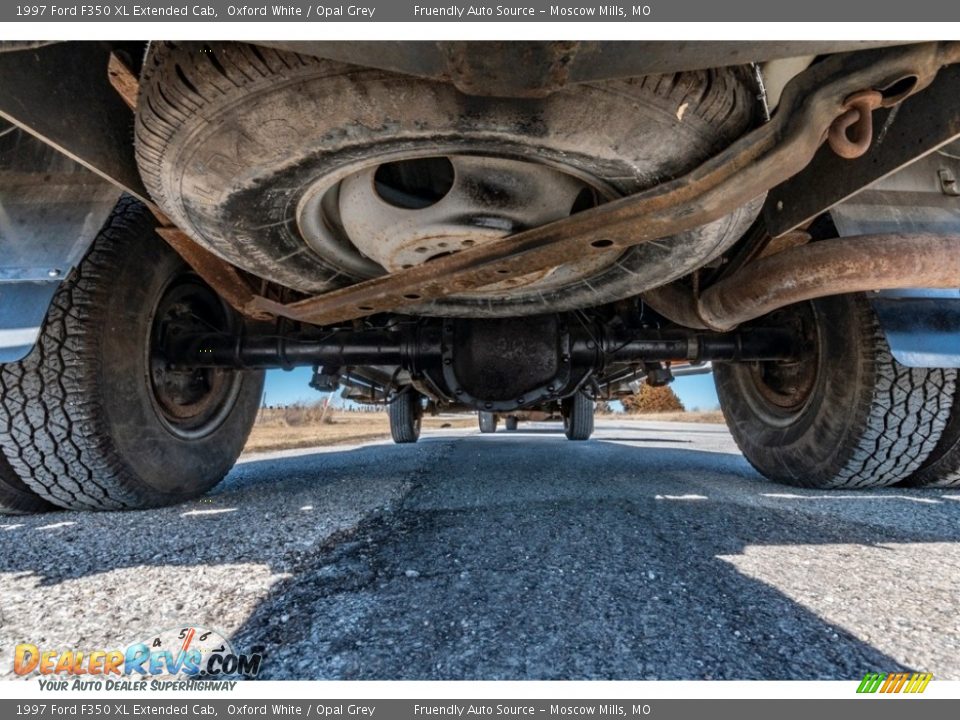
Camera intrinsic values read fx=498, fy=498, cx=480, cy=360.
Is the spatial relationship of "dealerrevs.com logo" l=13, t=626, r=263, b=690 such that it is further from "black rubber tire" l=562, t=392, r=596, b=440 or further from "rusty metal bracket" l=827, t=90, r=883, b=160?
"black rubber tire" l=562, t=392, r=596, b=440

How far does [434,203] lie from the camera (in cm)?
107

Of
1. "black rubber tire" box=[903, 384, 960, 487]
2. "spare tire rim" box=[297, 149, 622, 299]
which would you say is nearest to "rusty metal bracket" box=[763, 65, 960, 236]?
"spare tire rim" box=[297, 149, 622, 299]

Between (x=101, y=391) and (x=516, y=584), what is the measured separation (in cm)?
133

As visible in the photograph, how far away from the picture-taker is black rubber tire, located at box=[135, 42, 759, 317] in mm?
732

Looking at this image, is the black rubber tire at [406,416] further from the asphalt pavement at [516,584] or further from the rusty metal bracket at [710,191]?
the rusty metal bracket at [710,191]

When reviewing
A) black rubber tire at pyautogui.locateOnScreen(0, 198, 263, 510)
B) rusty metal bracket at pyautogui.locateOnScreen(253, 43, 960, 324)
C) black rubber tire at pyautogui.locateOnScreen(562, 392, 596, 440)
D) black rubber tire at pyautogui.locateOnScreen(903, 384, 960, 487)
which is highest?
rusty metal bracket at pyautogui.locateOnScreen(253, 43, 960, 324)

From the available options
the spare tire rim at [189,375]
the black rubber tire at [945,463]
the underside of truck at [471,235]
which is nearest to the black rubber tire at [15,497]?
the underside of truck at [471,235]

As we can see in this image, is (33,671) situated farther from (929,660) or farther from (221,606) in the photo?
(929,660)

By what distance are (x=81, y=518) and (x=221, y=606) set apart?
105 centimetres

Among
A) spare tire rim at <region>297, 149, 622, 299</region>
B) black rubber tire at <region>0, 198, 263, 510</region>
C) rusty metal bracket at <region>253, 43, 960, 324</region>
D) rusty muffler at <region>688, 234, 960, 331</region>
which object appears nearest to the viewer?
rusty metal bracket at <region>253, 43, 960, 324</region>

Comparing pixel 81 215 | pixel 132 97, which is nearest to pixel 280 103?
pixel 132 97

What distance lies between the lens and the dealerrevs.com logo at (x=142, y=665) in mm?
634

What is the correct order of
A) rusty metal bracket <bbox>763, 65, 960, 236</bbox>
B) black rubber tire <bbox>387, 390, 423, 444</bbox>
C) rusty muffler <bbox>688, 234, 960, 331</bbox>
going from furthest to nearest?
black rubber tire <bbox>387, 390, 423, 444</bbox> → rusty muffler <bbox>688, 234, 960, 331</bbox> → rusty metal bracket <bbox>763, 65, 960, 236</bbox>

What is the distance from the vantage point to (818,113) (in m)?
0.75
